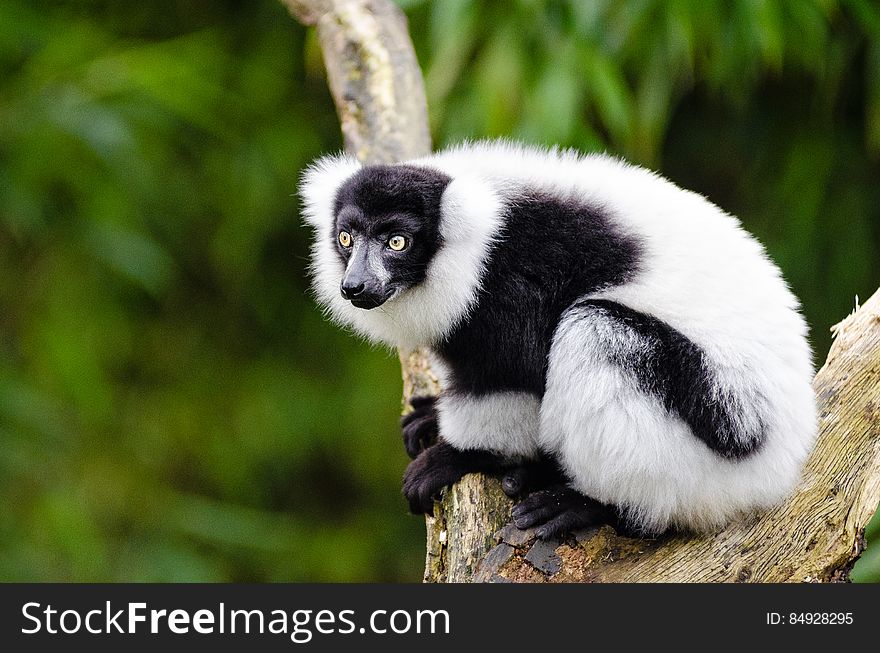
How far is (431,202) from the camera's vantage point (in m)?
3.26

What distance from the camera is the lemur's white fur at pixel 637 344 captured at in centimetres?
299

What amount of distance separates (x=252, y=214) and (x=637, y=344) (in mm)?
4382

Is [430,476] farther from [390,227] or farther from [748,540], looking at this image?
[748,540]

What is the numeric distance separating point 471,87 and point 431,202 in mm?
2332

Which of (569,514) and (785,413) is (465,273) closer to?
(569,514)

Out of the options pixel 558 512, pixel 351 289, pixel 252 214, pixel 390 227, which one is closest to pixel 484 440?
pixel 558 512

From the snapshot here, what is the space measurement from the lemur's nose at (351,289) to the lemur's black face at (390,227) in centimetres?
1

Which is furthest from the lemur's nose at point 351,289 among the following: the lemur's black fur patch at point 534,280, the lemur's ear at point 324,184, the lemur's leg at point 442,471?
the lemur's leg at point 442,471

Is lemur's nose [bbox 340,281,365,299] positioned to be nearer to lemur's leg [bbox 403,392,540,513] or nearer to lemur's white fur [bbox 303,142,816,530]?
lemur's white fur [bbox 303,142,816,530]

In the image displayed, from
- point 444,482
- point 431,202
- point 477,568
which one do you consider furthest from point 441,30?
point 477,568

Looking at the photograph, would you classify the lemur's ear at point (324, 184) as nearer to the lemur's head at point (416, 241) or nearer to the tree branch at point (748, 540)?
the lemur's head at point (416, 241)

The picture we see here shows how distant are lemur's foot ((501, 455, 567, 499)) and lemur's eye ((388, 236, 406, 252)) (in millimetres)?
806

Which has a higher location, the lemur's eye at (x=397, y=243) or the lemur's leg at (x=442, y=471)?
the lemur's eye at (x=397, y=243)

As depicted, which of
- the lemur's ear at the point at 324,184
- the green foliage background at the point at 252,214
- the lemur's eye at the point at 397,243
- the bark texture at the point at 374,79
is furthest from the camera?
the green foliage background at the point at 252,214
